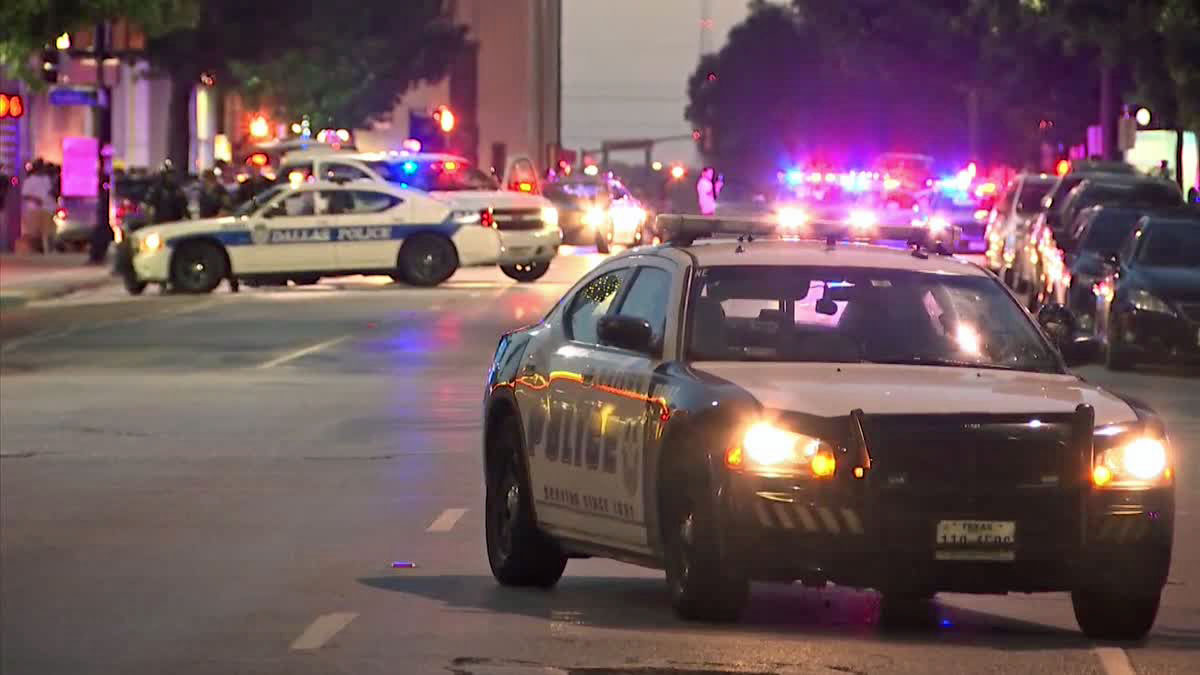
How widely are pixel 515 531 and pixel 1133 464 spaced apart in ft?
9.66

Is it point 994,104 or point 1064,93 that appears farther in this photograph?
point 994,104

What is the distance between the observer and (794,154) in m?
164

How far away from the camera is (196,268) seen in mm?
40219

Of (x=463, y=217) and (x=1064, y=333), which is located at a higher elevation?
(x=1064, y=333)

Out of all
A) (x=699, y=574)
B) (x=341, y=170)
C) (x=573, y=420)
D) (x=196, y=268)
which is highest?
(x=341, y=170)

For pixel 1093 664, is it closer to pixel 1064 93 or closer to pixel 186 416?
pixel 186 416

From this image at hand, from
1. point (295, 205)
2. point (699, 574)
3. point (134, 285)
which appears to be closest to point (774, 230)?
point (699, 574)

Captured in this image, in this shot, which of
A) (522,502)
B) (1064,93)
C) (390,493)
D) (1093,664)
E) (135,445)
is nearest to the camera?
(1093,664)

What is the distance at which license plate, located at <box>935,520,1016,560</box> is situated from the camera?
9.80m

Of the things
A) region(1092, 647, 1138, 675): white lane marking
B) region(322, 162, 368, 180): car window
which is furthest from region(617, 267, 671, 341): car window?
region(322, 162, 368, 180): car window

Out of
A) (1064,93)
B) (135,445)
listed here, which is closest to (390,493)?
(135,445)

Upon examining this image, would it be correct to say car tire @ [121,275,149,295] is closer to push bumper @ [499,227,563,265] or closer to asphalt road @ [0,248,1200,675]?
push bumper @ [499,227,563,265]

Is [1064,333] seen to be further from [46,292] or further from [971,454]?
[46,292]

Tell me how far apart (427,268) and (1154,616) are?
3123 centimetres
